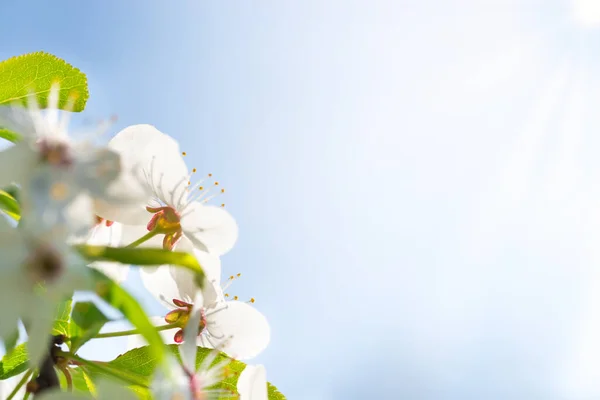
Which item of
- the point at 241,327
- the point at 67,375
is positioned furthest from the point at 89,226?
the point at 241,327

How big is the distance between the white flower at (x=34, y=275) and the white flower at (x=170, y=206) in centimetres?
27

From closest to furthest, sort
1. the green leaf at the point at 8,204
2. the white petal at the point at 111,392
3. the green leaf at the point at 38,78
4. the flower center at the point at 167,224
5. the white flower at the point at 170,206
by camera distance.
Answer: the white petal at the point at 111,392, the green leaf at the point at 8,204, the white flower at the point at 170,206, the flower center at the point at 167,224, the green leaf at the point at 38,78

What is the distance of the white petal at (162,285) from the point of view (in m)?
1.06

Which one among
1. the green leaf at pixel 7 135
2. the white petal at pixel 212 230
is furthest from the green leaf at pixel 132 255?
the green leaf at pixel 7 135

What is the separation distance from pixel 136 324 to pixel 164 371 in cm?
5

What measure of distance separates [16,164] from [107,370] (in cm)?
38

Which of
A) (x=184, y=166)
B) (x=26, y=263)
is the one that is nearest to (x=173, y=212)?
(x=184, y=166)

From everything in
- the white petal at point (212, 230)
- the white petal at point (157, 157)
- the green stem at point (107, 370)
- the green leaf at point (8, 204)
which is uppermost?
the white petal at point (157, 157)

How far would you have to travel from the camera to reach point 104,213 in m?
0.71

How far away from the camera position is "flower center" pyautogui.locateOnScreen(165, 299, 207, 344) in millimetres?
1077

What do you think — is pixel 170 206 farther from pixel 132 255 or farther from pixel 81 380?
pixel 132 255

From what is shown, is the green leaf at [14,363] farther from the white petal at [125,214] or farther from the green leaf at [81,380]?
the white petal at [125,214]

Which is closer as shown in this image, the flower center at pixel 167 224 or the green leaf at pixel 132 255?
the green leaf at pixel 132 255

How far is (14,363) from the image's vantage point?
1.02 metres
